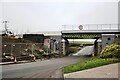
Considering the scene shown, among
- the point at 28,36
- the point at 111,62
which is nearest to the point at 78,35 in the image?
the point at 28,36

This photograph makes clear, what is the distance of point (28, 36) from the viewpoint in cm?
5881

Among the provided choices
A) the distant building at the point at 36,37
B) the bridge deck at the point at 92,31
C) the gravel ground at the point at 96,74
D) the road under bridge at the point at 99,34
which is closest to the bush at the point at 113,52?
the gravel ground at the point at 96,74

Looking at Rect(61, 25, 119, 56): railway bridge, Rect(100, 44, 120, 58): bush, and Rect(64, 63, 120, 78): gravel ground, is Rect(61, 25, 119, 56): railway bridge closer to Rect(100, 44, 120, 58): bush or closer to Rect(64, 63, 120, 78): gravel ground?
Rect(100, 44, 120, 58): bush

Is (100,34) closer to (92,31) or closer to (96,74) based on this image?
(92,31)

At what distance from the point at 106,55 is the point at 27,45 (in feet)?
63.6

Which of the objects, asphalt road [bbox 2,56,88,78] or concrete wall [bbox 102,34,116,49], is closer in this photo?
asphalt road [bbox 2,56,88,78]

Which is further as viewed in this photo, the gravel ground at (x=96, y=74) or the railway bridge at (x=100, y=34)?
the railway bridge at (x=100, y=34)

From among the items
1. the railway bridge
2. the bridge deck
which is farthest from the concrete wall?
the bridge deck

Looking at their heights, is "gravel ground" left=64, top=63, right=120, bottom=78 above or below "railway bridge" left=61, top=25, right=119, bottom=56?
below

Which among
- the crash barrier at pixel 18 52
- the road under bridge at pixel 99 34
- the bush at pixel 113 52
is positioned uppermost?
the road under bridge at pixel 99 34

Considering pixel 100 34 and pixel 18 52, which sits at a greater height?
pixel 100 34

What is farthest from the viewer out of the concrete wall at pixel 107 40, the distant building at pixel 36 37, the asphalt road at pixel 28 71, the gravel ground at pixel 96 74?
the distant building at pixel 36 37

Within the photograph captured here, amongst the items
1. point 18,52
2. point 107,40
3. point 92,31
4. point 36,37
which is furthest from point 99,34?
point 18,52

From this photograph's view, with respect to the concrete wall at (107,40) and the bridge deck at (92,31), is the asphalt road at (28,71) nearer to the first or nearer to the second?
the concrete wall at (107,40)
